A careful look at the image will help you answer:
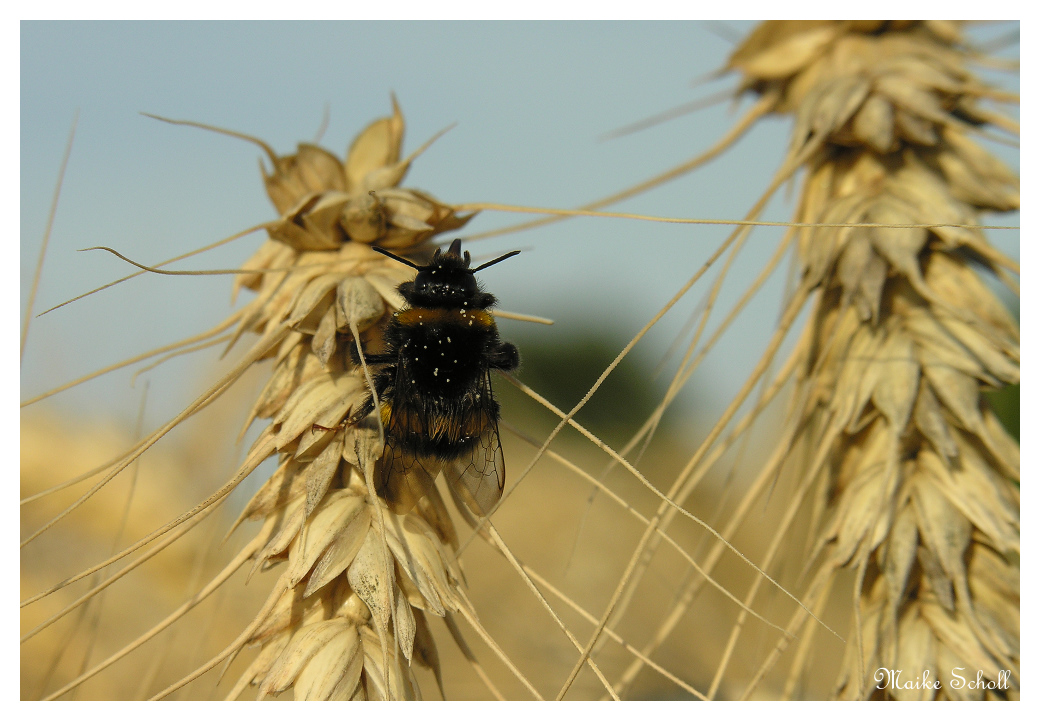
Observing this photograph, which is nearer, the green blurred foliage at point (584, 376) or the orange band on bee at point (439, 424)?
the orange band on bee at point (439, 424)

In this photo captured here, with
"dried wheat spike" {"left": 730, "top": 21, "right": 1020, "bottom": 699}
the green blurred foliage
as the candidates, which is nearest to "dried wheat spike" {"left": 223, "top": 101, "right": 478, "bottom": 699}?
"dried wheat spike" {"left": 730, "top": 21, "right": 1020, "bottom": 699}

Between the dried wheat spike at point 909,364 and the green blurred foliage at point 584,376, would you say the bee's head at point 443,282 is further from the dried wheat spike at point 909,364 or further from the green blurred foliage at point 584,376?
the green blurred foliage at point 584,376

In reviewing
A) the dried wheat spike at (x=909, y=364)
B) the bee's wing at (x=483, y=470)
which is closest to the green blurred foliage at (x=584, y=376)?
the dried wheat spike at (x=909, y=364)

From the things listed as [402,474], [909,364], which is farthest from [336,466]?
[909,364]

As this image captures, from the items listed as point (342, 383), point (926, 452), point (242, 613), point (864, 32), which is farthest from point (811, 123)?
point (242, 613)

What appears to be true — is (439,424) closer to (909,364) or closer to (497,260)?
(497,260)

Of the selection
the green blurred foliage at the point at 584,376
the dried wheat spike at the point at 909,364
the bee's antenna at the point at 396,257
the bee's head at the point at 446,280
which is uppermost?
the bee's antenna at the point at 396,257

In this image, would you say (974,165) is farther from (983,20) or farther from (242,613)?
(242,613)
